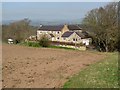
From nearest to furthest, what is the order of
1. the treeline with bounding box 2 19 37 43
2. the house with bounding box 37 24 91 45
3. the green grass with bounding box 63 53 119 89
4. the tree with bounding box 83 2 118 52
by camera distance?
the green grass with bounding box 63 53 119 89 < the tree with bounding box 83 2 118 52 < the treeline with bounding box 2 19 37 43 < the house with bounding box 37 24 91 45

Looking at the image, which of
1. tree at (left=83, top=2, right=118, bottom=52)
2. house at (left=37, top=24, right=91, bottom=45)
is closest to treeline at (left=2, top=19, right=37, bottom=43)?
house at (left=37, top=24, right=91, bottom=45)

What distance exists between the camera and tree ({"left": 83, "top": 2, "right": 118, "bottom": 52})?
29.7 m

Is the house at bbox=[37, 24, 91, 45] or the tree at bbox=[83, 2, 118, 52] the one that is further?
the house at bbox=[37, 24, 91, 45]

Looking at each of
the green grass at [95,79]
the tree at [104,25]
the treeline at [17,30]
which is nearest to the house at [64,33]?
the treeline at [17,30]

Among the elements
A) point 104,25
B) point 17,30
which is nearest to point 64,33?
point 17,30

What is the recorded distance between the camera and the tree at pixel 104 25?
29666mm

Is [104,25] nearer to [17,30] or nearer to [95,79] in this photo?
[17,30]

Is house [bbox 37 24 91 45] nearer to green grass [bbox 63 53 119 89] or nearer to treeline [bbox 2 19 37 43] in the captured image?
treeline [bbox 2 19 37 43]

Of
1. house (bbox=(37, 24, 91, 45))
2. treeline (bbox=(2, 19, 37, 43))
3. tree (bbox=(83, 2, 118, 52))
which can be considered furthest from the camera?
house (bbox=(37, 24, 91, 45))

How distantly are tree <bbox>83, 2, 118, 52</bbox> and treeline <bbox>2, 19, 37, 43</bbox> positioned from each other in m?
9.72

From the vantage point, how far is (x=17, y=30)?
37.2m

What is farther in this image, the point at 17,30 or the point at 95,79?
the point at 17,30

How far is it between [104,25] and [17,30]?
13.5 meters

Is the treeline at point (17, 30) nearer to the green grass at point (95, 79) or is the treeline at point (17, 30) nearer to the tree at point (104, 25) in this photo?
the tree at point (104, 25)
